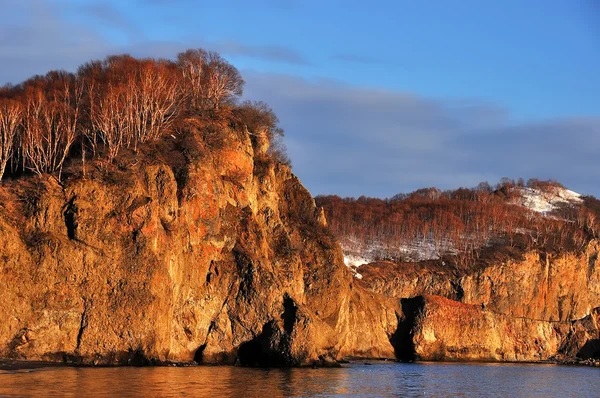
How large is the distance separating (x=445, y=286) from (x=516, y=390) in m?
62.8

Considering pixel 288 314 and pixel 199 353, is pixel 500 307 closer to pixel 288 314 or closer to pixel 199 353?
pixel 288 314

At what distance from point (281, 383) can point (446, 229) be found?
116m

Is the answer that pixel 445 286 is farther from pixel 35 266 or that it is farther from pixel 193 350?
pixel 35 266

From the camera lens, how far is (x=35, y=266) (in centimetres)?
6166

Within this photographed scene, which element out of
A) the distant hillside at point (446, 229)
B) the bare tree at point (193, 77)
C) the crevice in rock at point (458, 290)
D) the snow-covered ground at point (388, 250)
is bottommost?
the crevice in rock at point (458, 290)

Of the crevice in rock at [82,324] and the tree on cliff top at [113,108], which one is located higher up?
the tree on cliff top at [113,108]

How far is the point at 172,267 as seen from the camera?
228 ft

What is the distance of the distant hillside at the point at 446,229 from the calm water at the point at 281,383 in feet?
182

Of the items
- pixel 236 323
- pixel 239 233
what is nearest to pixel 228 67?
pixel 239 233

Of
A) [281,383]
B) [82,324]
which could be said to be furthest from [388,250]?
[281,383]

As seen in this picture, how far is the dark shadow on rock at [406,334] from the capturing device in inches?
4257

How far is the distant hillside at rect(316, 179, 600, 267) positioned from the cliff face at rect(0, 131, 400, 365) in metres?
44.5

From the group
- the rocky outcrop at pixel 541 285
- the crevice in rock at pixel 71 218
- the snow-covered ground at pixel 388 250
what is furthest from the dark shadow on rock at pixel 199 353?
the rocky outcrop at pixel 541 285

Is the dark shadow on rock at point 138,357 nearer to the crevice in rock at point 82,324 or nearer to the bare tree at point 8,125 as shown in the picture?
the crevice in rock at point 82,324
